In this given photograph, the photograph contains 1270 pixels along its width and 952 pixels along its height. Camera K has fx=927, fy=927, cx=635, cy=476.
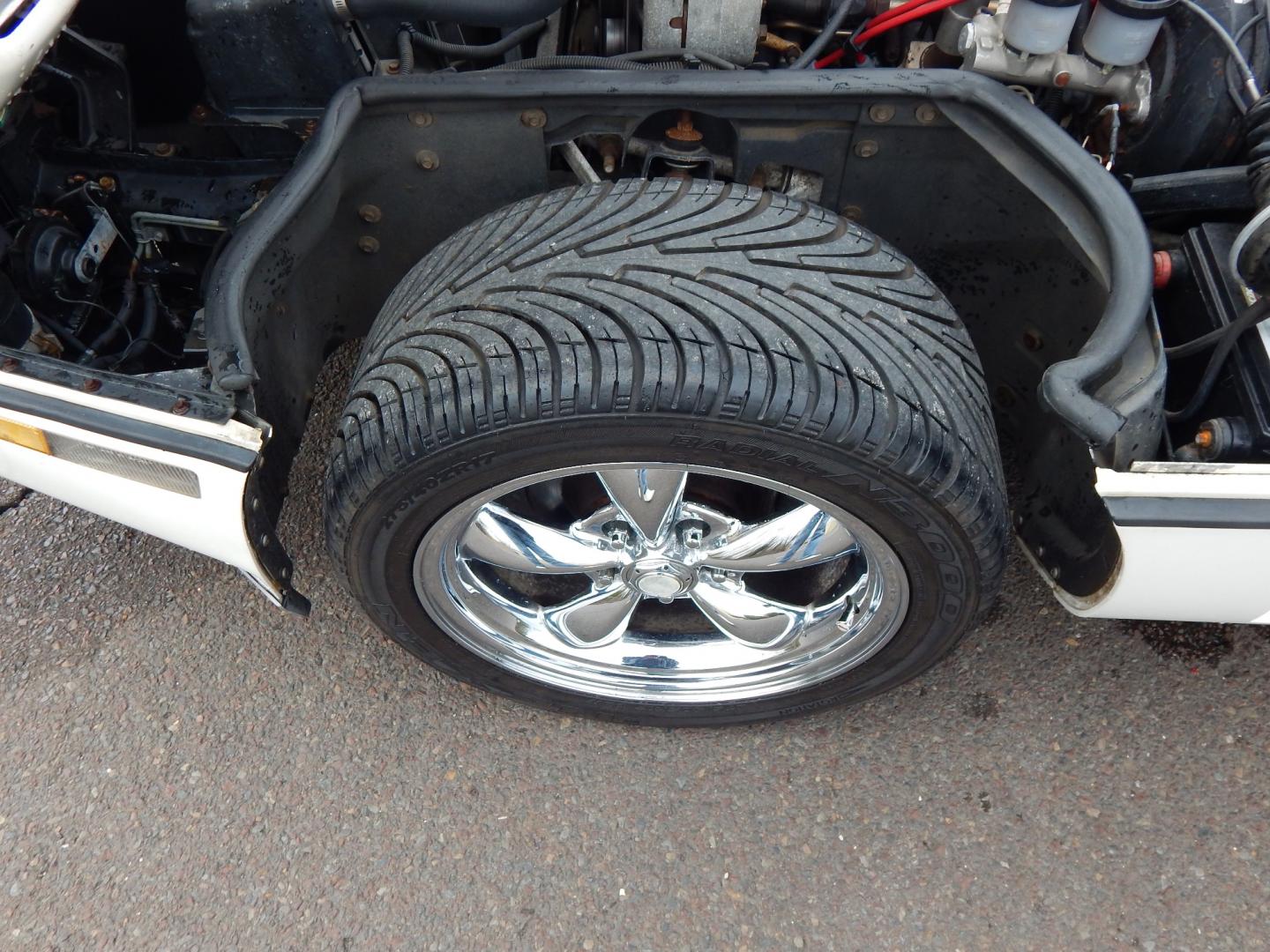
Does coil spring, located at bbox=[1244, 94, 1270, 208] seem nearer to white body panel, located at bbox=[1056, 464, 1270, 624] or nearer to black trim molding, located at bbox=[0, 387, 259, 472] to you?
white body panel, located at bbox=[1056, 464, 1270, 624]

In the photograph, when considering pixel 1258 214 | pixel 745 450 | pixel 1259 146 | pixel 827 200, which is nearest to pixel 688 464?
pixel 745 450

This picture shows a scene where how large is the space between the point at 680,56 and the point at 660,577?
0.97 m

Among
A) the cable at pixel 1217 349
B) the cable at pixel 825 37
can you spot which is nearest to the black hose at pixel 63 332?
the cable at pixel 825 37

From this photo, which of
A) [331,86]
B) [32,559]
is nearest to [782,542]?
[331,86]

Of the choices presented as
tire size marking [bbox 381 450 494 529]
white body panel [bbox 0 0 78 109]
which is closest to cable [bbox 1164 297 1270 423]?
tire size marking [bbox 381 450 494 529]

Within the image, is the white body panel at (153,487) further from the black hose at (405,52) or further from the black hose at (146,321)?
the black hose at (405,52)

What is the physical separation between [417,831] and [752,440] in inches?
44.5

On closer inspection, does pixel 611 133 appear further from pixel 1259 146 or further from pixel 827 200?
pixel 1259 146

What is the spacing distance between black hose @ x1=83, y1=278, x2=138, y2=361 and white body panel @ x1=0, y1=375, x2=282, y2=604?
349mm

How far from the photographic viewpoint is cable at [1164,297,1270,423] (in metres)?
1.38

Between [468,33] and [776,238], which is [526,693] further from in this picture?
[468,33]

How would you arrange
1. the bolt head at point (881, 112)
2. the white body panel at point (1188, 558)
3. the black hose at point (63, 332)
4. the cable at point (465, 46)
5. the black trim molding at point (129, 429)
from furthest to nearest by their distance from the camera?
the black hose at point (63, 332) → the cable at point (465, 46) → the bolt head at point (881, 112) → the black trim molding at point (129, 429) → the white body panel at point (1188, 558)

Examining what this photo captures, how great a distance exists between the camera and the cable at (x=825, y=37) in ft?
5.47

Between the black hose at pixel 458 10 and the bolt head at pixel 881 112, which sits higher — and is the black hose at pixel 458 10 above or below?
above
